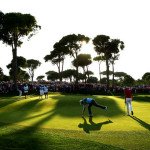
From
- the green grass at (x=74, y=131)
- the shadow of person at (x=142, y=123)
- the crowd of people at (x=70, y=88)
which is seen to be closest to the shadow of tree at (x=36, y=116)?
the green grass at (x=74, y=131)

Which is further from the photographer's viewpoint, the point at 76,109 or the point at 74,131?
the point at 76,109

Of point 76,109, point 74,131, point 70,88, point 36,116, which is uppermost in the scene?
point 70,88

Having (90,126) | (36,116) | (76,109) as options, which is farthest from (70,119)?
(76,109)

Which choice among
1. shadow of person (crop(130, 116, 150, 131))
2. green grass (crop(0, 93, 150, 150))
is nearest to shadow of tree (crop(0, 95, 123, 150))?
green grass (crop(0, 93, 150, 150))

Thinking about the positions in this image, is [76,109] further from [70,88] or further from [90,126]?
[70,88]

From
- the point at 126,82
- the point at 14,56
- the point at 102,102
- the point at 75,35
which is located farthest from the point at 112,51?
the point at 102,102

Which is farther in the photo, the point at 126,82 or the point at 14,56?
the point at 126,82

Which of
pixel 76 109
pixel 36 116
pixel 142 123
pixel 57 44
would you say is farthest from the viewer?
pixel 57 44

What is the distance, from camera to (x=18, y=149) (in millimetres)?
17156

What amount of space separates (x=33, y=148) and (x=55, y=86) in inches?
1882

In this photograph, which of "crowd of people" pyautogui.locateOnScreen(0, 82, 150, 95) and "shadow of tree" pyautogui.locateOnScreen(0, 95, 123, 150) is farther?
"crowd of people" pyautogui.locateOnScreen(0, 82, 150, 95)

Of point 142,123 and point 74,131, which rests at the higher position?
point 142,123

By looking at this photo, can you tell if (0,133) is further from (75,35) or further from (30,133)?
(75,35)

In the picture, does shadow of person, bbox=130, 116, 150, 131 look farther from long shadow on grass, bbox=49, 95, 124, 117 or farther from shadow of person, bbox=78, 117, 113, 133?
long shadow on grass, bbox=49, 95, 124, 117
